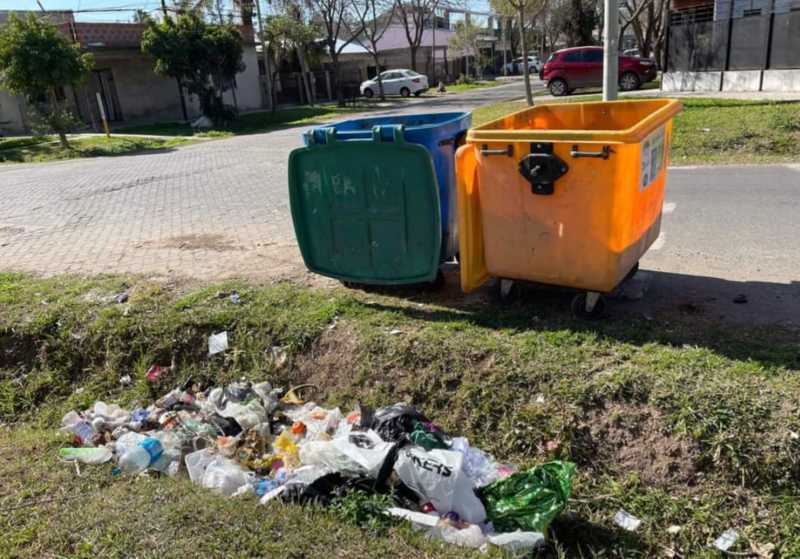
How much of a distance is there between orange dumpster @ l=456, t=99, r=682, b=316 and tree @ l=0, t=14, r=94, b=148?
17.3 meters

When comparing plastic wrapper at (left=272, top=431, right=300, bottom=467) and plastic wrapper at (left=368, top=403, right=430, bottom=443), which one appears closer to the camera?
plastic wrapper at (left=368, top=403, right=430, bottom=443)

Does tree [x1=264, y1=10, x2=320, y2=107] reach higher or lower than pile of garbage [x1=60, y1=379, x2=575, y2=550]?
higher

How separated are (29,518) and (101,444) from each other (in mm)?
886

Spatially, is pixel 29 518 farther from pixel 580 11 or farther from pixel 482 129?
pixel 580 11

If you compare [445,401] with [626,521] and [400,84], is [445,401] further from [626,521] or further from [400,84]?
[400,84]

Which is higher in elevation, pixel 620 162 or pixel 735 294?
pixel 620 162

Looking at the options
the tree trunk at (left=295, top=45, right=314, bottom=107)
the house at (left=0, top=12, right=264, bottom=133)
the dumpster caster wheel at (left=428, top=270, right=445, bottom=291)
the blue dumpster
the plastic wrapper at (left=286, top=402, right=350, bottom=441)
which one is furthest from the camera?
the tree trunk at (left=295, top=45, right=314, bottom=107)

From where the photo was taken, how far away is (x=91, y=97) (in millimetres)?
27516

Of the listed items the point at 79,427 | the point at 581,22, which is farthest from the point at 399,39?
the point at 79,427

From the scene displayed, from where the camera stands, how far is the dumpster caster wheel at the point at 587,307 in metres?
4.03

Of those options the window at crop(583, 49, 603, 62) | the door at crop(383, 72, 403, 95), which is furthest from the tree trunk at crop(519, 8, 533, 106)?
the door at crop(383, 72, 403, 95)

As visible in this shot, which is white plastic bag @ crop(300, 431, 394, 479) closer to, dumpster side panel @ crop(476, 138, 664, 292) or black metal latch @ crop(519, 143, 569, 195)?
dumpster side panel @ crop(476, 138, 664, 292)

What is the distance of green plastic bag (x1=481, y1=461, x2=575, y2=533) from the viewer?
9.73 feet

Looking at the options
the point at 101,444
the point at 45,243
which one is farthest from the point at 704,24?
the point at 101,444
